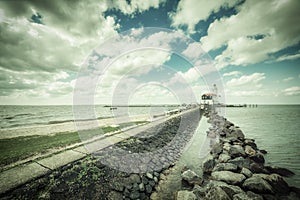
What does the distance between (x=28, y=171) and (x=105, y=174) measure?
1.82 metres

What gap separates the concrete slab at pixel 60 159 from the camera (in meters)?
3.54

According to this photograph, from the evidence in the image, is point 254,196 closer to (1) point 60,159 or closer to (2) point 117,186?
(2) point 117,186

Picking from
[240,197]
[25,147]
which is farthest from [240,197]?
[25,147]

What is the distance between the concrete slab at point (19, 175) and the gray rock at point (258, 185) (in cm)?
545

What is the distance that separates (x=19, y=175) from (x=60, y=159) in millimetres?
941

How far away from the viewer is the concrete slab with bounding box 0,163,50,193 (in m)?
2.68

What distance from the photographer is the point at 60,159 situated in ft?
12.7

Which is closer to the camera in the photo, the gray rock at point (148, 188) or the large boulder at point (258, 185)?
the large boulder at point (258, 185)

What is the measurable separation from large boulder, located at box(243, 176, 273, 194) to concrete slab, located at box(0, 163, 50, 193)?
215 inches

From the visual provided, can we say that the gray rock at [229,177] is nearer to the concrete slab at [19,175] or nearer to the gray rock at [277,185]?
the gray rock at [277,185]

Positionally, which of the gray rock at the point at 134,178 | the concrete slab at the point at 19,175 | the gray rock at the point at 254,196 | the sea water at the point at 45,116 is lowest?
the sea water at the point at 45,116

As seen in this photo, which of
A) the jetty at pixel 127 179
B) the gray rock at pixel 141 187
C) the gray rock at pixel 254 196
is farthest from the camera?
the gray rock at pixel 141 187

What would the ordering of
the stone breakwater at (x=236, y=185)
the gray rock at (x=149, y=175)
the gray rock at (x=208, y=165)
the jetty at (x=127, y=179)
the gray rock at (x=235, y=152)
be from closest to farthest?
the jetty at (x=127, y=179), the stone breakwater at (x=236, y=185), the gray rock at (x=149, y=175), the gray rock at (x=208, y=165), the gray rock at (x=235, y=152)

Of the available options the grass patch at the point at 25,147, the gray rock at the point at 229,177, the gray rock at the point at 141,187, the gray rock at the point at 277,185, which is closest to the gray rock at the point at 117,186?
the gray rock at the point at 141,187
